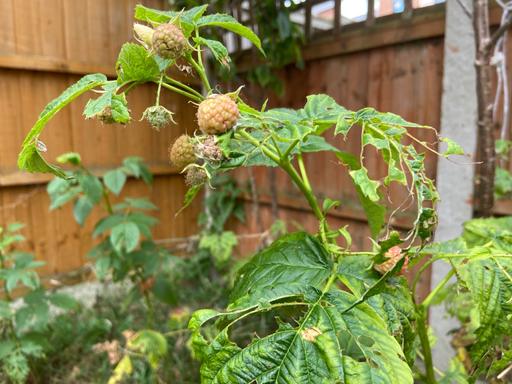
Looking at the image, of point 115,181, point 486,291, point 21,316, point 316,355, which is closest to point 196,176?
point 316,355

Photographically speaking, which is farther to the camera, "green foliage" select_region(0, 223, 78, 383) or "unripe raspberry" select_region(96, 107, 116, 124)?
"green foliage" select_region(0, 223, 78, 383)

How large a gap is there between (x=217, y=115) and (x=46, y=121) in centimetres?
24

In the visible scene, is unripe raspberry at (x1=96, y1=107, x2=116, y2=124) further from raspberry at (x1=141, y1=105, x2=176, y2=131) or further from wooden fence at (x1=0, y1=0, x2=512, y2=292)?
wooden fence at (x1=0, y1=0, x2=512, y2=292)

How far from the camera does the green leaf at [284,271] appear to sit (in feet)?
1.94

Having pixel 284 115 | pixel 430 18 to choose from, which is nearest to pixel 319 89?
pixel 430 18

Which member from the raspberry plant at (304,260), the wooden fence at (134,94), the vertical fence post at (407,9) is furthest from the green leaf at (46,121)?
the vertical fence post at (407,9)

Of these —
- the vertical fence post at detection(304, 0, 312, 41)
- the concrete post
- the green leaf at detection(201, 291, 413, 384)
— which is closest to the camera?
the green leaf at detection(201, 291, 413, 384)

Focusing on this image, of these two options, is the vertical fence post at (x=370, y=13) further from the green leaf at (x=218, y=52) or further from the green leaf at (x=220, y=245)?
the green leaf at (x=218, y=52)

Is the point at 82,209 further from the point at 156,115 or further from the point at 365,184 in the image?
the point at 365,184

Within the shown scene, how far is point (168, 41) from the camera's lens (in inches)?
21.2

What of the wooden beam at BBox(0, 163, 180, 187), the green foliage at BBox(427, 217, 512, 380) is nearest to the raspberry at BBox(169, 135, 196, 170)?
the green foliage at BBox(427, 217, 512, 380)

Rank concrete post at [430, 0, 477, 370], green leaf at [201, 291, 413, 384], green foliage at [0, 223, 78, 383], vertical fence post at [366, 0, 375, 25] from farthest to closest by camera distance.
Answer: vertical fence post at [366, 0, 375, 25], concrete post at [430, 0, 477, 370], green foliage at [0, 223, 78, 383], green leaf at [201, 291, 413, 384]

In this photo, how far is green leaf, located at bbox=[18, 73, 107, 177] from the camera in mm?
555

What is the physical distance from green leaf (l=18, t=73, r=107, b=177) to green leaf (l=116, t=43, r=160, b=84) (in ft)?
0.13
